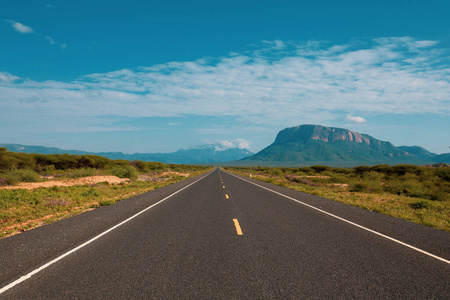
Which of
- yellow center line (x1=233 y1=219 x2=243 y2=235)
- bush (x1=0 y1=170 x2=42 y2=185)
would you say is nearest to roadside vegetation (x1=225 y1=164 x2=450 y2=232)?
yellow center line (x1=233 y1=219 x2=243 y2=235)

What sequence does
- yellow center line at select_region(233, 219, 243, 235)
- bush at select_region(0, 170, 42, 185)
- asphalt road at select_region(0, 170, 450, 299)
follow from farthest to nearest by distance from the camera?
bush at select_region(0, 170, 42, 185) → yellow center line at select_region(233, 219, 243, 235) → asphalt road at select_region(0, 170, 450, 299)

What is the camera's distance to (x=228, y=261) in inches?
197

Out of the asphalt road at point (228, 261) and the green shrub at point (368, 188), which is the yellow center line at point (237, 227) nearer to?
the asphalt road at point (228, 261)

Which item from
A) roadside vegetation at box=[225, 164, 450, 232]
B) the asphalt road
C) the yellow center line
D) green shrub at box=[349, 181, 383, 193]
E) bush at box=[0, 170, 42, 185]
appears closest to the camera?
the asphalt road

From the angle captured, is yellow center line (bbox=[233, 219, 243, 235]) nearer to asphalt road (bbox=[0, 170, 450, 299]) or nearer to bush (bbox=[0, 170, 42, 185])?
asphalt road (bbox=[0, 170, 450, 299])

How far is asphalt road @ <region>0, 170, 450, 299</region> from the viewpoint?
3.86 meters

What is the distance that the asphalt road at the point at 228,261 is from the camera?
3.86 meters

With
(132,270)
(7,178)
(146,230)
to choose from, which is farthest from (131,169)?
(132,270)

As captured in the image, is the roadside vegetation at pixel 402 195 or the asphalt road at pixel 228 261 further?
the roadside vegetation at pixel 402 195

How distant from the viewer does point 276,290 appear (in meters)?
3.82

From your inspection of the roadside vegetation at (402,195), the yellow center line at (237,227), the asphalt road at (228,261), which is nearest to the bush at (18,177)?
the asphalt road at (228,261)

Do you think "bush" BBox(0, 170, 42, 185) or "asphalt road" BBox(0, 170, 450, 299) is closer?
"asphalt road" BBox(0, 170, 450, 299)

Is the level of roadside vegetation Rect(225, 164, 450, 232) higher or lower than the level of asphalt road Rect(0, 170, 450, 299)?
lower

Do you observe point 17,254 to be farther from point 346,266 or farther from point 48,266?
point 346,266
